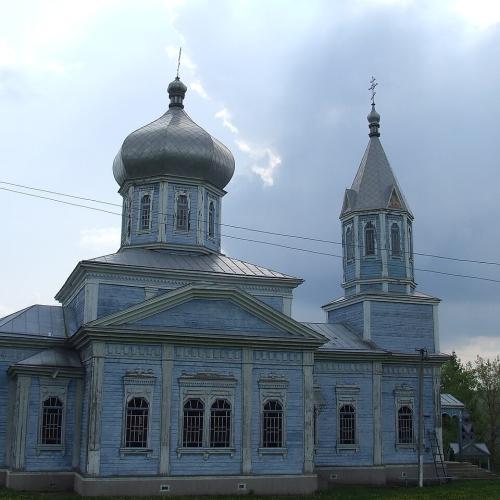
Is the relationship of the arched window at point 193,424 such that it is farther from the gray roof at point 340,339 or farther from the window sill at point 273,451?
the gray roof at point 340,339

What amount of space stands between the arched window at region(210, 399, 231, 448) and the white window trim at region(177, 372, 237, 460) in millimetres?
93

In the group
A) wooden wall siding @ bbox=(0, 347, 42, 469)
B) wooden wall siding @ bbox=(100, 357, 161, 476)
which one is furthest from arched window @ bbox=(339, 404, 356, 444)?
wooden wall siding @ bbox=(0, 347, 42, 469)

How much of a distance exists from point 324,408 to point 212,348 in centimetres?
592

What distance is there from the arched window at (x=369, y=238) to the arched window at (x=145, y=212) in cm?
866

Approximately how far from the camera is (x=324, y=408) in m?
25.1

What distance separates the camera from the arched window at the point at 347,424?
2522 centimetres

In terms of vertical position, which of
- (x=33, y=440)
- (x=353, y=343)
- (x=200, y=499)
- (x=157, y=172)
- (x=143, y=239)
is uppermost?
(x=157, y=172)

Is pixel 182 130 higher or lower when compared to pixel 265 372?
higher

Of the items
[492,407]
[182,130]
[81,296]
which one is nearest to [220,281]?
[81,296]

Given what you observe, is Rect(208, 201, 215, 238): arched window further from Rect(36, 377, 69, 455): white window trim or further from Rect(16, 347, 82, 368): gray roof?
Rect(36, 377, 69, 455): white window trim

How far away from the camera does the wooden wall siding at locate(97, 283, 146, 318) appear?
22359mm

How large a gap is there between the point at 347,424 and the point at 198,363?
7146 millimetres

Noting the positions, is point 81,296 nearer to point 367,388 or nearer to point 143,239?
point 143,239

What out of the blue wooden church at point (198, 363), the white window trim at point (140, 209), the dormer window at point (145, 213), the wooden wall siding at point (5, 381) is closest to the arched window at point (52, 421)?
the blue wooden church at point (198, 363)
